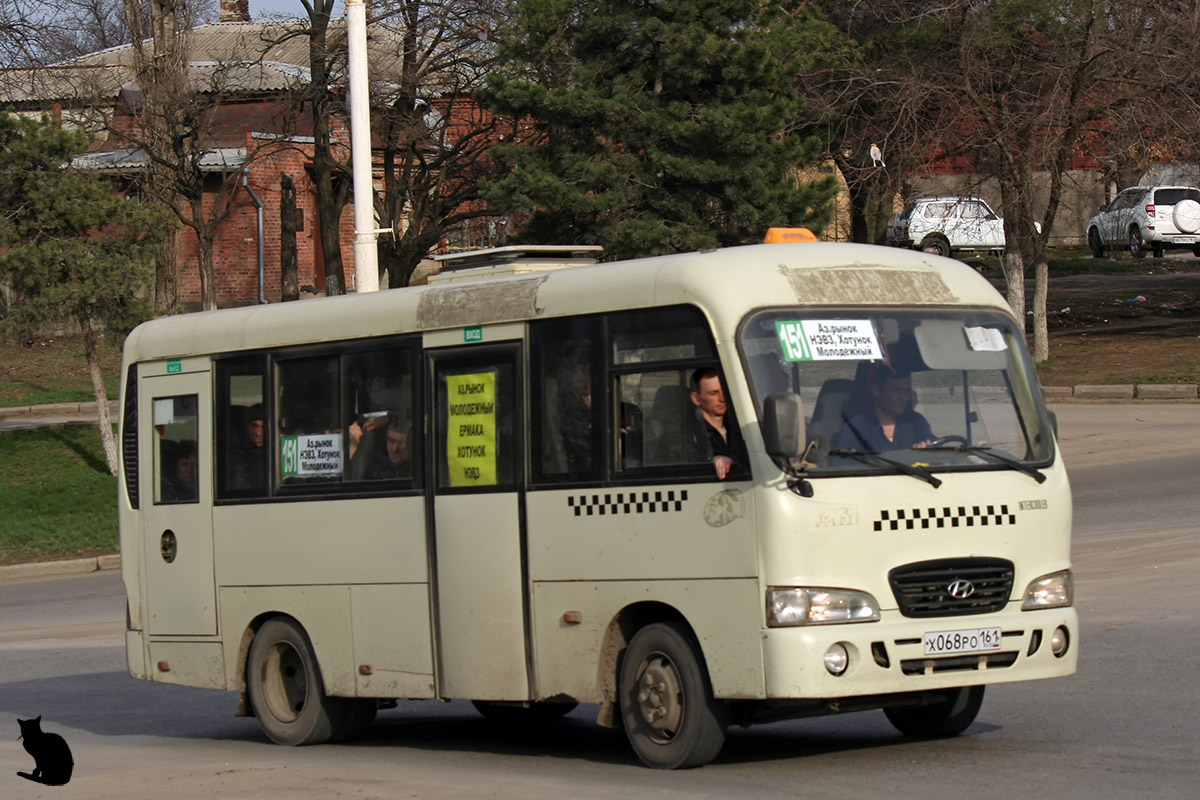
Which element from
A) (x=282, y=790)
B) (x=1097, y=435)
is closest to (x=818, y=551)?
(x=282, y=790)

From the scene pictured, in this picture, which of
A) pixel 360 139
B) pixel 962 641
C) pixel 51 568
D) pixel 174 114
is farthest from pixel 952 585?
pixel 174 114

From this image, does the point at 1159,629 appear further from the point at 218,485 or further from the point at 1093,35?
the point at 1093,35

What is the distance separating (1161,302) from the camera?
36.1 metres

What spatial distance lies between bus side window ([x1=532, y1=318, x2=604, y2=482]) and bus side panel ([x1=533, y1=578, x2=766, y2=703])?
24.0 inches

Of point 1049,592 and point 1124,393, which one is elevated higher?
point 1124,393

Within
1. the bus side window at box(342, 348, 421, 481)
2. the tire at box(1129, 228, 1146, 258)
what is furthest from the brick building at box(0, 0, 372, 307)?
the bus side window at box(342, 348, 421, 481)

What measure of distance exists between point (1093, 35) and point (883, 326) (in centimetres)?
2172

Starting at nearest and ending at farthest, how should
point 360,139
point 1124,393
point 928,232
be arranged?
point 360,139 → point 1124,393 → point 928,232

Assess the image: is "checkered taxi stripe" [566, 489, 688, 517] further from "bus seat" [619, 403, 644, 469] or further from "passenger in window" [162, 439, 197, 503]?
"passenger in window" [162, 439, 197, 503]

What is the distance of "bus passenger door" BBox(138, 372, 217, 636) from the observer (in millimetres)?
10648

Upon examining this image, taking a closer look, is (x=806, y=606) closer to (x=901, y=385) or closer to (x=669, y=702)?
(x=669, y=702)

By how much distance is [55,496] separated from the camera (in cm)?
2552

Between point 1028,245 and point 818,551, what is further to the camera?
point 1028,245

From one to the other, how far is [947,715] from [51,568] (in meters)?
15.7
